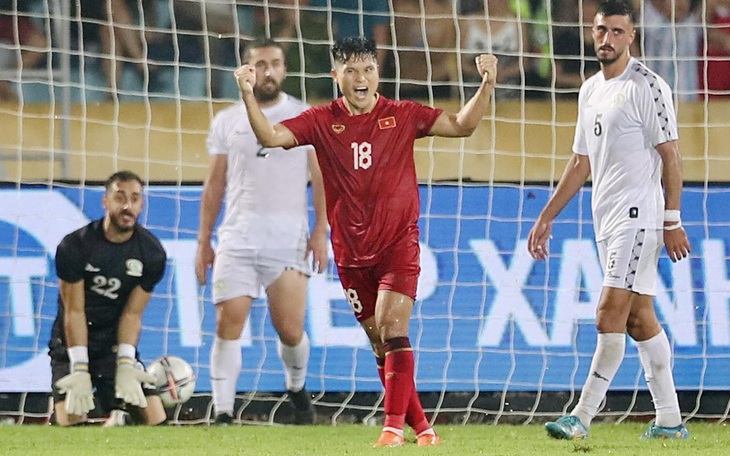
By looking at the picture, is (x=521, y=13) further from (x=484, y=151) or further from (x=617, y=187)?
(x=617, y=187)

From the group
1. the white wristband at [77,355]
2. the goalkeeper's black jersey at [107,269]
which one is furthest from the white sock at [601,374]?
the white wristband at [77,355]

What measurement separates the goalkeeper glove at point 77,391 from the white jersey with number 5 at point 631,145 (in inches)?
112

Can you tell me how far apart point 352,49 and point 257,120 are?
0.49 metres

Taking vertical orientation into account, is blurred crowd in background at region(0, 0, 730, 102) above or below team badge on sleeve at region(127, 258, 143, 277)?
above

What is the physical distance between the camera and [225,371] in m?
7.14

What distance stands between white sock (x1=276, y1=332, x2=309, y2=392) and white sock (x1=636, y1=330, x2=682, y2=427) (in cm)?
197

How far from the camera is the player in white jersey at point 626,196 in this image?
5859 millimetres

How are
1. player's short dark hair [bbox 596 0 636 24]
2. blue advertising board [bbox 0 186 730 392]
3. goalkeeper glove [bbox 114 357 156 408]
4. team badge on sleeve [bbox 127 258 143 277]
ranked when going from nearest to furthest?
player's short dark hair [bbox 596 0 636 24] < goalkeeper glove [bbox 114 357 156 408] < team badge on sleeve [bbox 127 258 143 277] < blue advertising board [bbox 0 186 730 392]

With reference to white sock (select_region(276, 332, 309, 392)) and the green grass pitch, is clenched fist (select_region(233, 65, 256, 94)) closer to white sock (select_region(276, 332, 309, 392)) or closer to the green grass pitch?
the green grass pitch

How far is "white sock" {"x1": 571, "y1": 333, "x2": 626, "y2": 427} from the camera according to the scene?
591 cm

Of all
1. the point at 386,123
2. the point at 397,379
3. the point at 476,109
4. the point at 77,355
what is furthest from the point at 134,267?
the point at 476,109

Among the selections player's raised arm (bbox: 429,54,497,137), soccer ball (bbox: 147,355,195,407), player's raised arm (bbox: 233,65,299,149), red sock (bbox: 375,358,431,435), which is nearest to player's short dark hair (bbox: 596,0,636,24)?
player's raised arm (bbox: 429,54,497,137)

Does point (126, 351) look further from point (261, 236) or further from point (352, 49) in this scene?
point (352, 49)

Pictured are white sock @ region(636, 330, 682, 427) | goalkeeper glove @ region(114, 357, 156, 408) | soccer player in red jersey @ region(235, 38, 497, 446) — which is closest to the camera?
soccer player in red jersey @ region(235, 38, 497, 446)
